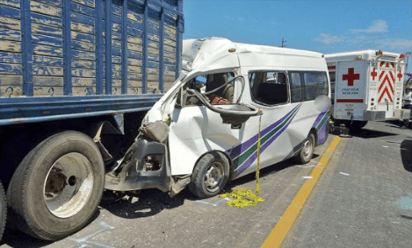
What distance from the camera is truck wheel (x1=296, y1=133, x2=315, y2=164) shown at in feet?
23.2

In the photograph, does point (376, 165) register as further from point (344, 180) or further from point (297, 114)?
point (297, 114)

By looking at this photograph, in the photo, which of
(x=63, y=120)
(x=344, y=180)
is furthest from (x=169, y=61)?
(x=344, y=180)

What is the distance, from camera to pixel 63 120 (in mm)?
3646

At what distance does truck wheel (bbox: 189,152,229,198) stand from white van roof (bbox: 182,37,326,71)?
4.43ft

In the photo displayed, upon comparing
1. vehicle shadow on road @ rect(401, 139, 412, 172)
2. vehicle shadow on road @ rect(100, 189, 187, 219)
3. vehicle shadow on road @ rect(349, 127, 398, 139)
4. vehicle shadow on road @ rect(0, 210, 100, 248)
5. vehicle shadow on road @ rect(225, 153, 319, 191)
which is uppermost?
vehicle shadow on road @ rect(349, 127, 398, 139)

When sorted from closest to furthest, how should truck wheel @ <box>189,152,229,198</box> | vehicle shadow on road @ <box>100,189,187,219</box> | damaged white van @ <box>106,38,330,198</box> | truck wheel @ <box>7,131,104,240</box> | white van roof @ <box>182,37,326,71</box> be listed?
1. truck wheel @ <box>7,131,104,240</box>
2. damaged white van @ <box>106,38,330,198</box>
3. vehicle shadow on road @ <box>100,189,187,219</box>
4. truck wheel @ <box>189,152,229,198</box>
5. white van roof @ <box>182,37,326,71</box>

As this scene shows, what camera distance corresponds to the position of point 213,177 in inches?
194

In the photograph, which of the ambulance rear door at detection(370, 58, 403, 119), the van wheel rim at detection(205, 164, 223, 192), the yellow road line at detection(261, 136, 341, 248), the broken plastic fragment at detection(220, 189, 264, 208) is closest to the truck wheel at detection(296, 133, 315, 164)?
the yellow road line at detection(261, 136, 341, 248)

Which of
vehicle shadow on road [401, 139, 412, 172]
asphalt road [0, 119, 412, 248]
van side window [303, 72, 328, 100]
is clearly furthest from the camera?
vehicle shadow on road [401, 139, 412, 172]

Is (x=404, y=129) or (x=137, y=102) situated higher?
(x=137, y=102)

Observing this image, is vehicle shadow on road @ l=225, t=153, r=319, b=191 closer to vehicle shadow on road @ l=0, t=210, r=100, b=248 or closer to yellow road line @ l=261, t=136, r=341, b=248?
yellow road line @ l=261, t=136, r=341, b=248

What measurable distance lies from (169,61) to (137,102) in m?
1.02

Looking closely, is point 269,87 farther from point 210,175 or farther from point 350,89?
point 350,89

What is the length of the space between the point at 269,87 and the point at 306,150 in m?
2.06
